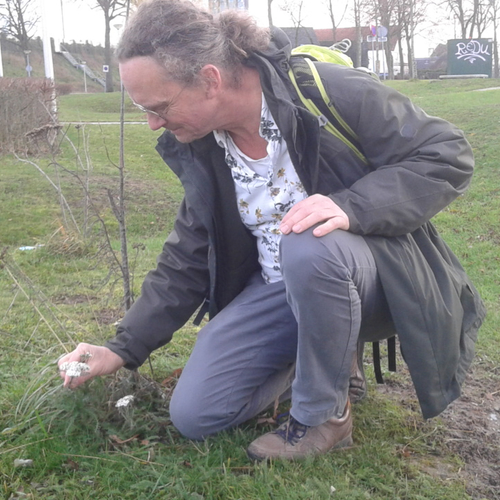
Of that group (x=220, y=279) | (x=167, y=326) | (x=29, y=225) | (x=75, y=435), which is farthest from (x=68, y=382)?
(x=29, y=225)

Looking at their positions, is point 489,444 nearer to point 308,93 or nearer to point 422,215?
point 422,215

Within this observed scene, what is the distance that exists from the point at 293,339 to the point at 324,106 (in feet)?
2.59

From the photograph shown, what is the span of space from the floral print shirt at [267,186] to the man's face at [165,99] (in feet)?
0.55

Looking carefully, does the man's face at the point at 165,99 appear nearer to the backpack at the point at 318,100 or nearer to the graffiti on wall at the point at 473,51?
the backpack at the point at 318,100

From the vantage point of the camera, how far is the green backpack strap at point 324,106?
2016mm

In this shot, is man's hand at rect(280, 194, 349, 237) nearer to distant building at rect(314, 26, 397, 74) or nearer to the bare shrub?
the bare shrub

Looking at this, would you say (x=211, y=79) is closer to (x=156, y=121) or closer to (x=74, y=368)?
(x=156, y=121)

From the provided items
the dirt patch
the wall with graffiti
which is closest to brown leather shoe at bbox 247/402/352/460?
the dirt patch

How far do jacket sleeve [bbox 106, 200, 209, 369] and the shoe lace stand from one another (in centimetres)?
54

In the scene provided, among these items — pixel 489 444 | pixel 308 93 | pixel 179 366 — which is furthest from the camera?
pixel 179 366

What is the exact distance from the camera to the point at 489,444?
220 cm

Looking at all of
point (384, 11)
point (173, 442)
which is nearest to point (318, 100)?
point (173, 442)

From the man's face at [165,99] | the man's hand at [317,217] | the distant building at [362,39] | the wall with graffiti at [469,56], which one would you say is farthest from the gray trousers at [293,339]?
the distant building at [362,39]

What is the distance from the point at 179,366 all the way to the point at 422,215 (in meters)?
1.31
